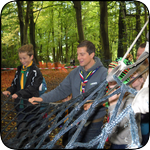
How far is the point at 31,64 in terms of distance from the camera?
2.84 meters

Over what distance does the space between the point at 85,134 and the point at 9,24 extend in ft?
40.6

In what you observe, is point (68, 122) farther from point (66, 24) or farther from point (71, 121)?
point (66, 24)

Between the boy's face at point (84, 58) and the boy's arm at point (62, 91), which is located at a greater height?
the boy's face at point (84, 58)

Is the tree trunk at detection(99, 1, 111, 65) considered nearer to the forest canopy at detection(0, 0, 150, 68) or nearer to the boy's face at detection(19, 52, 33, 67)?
the forest canopy at detection(0, 0, 150, 68)

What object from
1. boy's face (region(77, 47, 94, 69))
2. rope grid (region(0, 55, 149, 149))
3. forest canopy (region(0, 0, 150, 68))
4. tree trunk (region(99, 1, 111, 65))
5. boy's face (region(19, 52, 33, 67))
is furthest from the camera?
forest canopy (region(0, 0, 150, 68))

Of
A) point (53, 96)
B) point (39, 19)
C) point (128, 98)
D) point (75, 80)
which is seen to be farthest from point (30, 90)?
point (39, 19)

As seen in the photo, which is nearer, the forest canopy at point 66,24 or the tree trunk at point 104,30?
the tree trunk at point 104,30

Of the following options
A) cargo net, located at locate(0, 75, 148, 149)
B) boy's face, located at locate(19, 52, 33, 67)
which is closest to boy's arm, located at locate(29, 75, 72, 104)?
cargo net, located at locate(0, 75, 148, 149)

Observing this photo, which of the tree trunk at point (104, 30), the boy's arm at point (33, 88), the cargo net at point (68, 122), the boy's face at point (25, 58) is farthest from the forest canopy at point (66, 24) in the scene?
the cargo net at point (68, 122)

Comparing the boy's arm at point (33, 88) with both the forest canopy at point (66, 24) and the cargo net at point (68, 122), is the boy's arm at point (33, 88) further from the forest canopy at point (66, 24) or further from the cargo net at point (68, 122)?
the forest canopy at point (66, 24)

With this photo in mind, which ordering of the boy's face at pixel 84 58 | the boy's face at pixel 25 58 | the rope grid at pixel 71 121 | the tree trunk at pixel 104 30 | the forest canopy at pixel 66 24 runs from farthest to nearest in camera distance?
the forest canopy at pixel 66 24
the tree trunk at pixel 104 30
the boy's face at pixel 25 58
the boy's face at pixel 84 58
the rope grid at pixel 71 121

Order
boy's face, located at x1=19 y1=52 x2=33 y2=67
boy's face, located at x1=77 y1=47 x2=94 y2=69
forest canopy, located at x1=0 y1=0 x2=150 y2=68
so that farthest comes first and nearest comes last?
forest canopy, located at x1=0 y1=0 x2=150 y2=68
boy's face, located at x1=19 y1=52 x2=33 y2=67
boy's face, located at x1=77 y1=47 x2=94 y2=69

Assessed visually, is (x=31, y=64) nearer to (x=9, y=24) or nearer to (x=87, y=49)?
(x=87, y=49)

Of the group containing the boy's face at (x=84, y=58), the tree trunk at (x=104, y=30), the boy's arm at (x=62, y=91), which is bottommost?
the boy's arm at (x=62, y=91)
